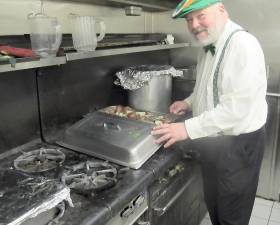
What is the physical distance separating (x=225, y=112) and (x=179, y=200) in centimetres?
48

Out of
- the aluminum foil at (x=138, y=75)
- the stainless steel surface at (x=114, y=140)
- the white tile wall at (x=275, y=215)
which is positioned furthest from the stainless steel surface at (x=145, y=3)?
the white tile wall at (x=275, y=215)

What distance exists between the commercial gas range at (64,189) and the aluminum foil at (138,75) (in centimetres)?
52

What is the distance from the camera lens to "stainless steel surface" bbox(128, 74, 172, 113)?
5.28ft

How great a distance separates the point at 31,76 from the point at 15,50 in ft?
0.99

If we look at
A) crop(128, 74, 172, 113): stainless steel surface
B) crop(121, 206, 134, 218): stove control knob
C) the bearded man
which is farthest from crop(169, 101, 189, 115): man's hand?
crop(121, 206, 134, 218): stove control knob

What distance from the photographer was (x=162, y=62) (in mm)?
2250

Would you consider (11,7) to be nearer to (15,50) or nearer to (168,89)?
→ (15,50)

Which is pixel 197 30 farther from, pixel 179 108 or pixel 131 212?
pixel 131 212

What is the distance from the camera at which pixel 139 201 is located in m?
1.04

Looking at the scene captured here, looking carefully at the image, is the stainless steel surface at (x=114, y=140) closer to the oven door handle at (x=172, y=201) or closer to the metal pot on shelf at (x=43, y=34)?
the oven door handle at (x=172, y=201)


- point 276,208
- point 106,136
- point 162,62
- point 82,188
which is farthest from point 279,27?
point 82,188

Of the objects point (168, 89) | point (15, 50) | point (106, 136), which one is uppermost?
point (15, 50)

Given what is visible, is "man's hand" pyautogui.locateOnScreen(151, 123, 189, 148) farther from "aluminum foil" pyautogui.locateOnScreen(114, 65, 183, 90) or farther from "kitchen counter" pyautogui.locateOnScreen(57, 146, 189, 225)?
"aluminum foil" pyautogui.locateOnScreen(114, 65, 183, 90)

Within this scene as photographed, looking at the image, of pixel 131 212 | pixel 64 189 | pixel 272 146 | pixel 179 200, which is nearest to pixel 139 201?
pixel 131 212
